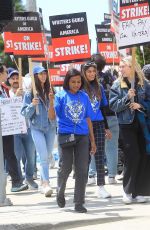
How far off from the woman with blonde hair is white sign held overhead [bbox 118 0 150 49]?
0.91 ft

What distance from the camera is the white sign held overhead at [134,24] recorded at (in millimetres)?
9156

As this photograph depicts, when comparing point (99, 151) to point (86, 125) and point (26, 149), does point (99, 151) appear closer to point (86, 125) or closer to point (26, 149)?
point (86, 125)

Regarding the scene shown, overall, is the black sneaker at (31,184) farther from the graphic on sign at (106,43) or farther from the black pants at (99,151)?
the graphic on sign at (106,43)

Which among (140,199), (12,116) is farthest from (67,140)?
(12,116)

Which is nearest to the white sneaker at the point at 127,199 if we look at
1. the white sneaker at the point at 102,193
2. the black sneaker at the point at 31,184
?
the white sneaker at the point at 102,193

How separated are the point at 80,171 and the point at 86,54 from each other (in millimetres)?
3775

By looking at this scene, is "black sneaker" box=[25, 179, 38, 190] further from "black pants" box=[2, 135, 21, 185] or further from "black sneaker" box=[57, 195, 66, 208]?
"black sneaker" box=[57, 195, 66, 208]

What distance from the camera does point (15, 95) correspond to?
36.8 ft

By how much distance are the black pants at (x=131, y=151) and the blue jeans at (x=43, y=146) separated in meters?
1.56

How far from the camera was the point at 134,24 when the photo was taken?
9242mm

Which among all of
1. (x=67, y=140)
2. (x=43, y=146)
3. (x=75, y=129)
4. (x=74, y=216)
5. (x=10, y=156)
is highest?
(x=75, y=129)

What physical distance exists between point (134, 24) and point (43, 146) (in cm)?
228

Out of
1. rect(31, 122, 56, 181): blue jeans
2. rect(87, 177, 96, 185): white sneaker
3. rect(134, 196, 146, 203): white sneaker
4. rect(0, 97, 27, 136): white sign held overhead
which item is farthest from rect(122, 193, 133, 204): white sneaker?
rect(0, 97, 27, 136): white sign held overhead

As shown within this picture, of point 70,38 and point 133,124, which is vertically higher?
point 70,38
